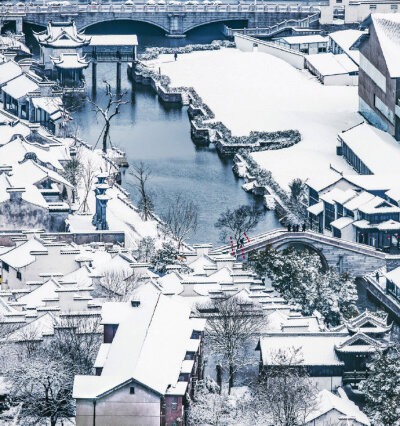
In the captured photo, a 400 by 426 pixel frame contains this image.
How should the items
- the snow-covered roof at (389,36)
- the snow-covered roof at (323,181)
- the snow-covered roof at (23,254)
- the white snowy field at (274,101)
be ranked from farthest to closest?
the snow-covered roof at (389,36), the white snowy field at (274,101), the snow-covered roof at (323,181), the snow-covered roof at (23,254)

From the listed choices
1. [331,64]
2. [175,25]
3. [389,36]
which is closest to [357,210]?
[389,36]

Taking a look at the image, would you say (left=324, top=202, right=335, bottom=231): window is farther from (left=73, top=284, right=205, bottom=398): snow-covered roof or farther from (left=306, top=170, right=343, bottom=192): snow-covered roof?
(left=73, top=284, right=205, bottom=398): snow-covered roof

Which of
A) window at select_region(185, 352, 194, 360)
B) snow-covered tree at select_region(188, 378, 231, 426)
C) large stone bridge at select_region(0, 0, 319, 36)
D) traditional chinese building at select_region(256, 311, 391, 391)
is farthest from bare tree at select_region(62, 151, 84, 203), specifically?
large stone bridge at select_region(0, 0, 319, 36)

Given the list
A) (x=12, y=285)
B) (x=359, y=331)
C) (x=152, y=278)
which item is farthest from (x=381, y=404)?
(x=12, y=285)

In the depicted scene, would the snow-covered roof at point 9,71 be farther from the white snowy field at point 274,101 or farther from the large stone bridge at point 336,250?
the large stone bridge at point 336,250

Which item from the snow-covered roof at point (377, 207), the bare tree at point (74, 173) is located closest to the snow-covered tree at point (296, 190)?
the snow-covered roof at point (377, 207)

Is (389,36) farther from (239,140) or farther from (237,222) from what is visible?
(237,222)
